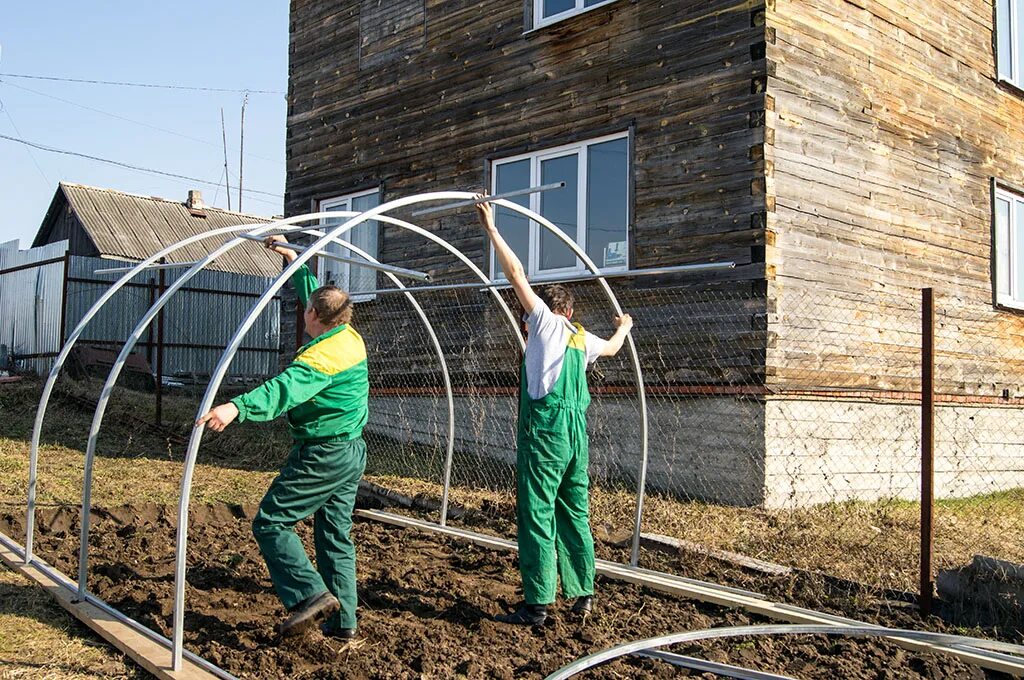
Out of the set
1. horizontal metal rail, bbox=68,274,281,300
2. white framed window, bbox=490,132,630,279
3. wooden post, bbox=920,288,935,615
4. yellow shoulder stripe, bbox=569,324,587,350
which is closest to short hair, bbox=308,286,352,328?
yellow shoulder stripe, bbox=569,324,587,350

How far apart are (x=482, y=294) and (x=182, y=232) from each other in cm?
1857

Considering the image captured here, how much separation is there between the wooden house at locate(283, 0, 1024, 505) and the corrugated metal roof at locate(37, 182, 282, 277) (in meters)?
13.6

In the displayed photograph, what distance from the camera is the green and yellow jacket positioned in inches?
178

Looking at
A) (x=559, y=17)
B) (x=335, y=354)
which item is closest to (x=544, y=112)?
(x=559, y=17)

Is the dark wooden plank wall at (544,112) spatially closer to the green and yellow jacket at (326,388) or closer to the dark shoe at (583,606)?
the dark shoe at (583,606)

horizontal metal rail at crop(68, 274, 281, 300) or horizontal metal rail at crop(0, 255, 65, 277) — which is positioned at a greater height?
horizontal metal rail at crop(0, 255, 65, 277)

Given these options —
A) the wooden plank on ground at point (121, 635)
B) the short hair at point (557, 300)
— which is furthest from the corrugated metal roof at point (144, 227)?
the short hair at point (557, 300)

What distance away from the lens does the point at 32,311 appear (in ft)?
59.2

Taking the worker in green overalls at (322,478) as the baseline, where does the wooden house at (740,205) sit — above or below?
above

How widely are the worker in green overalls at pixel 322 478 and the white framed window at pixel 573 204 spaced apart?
5368 millimetres

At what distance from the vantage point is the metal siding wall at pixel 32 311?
57.5 feet

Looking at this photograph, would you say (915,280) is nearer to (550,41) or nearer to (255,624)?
(550,41)

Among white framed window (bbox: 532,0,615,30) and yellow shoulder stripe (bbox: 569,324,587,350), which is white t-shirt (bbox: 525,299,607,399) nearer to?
yellow shoulder stripe (bbox: 569,324,587,350)

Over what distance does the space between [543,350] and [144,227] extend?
23.6 metres
